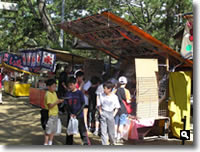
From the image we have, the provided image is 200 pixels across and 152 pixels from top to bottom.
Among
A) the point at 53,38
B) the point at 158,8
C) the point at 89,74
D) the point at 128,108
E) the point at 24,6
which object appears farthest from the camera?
the point at 24,6

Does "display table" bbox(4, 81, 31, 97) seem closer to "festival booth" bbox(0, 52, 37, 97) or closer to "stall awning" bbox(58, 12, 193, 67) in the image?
"festival booth" bbox(0, 52, 37, 97)

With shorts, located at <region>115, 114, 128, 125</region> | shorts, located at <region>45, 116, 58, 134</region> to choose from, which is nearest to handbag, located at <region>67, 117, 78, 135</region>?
shorts, located at <region>45, 116, 58, 134</region>

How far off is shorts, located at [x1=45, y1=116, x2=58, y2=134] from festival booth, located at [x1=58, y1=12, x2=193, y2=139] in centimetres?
174

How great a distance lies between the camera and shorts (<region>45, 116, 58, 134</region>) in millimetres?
5223

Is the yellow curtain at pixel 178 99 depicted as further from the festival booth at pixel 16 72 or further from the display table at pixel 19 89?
the display table at pixel 19 89

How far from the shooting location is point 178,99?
6.27 meters

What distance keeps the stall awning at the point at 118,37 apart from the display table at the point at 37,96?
3434 millimetres

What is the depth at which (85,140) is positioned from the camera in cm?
539

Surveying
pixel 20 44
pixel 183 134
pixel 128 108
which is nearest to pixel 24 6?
Answer: pixel 20 44

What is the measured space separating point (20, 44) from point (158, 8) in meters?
11.8

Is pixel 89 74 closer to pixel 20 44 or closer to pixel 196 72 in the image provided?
pixel 196 72

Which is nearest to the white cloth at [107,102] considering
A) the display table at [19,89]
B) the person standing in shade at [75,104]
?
the person standing in shade at [75,104]

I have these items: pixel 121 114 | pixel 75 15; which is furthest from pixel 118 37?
pixel 75 15

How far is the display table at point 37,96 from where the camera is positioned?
10.6 metres
